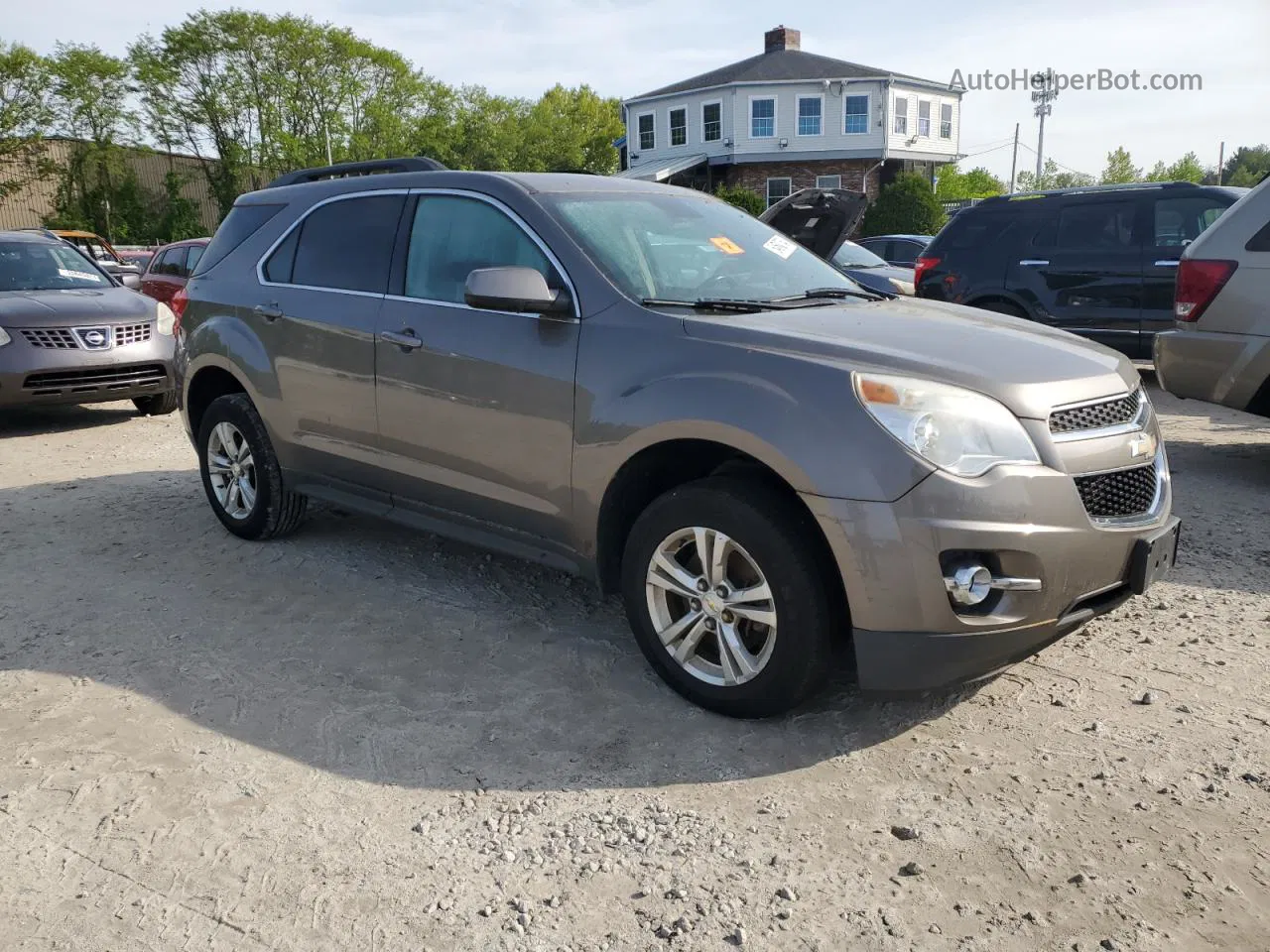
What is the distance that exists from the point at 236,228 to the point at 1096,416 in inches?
166

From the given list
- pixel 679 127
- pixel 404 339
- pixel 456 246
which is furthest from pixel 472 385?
pixel 679 127

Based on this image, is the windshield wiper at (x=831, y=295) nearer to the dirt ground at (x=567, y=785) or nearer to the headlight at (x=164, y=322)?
the dirt ground at (x=567, y=785)

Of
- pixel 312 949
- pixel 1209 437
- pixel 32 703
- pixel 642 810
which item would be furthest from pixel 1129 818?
pixel 1209 437

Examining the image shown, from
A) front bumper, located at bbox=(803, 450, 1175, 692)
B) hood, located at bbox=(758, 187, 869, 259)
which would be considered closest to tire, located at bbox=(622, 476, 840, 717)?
front bumper, located at bbox=(803, 450, 1175, 692)

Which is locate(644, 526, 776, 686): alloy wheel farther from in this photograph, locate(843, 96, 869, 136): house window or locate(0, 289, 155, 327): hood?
locate(843, 96, 869, 136): house window

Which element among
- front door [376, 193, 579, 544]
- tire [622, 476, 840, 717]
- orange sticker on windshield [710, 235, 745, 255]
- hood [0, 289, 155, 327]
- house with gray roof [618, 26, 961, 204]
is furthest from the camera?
house with gray roof [618, 26, 961, 204]

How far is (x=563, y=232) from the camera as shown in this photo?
3.91 metres

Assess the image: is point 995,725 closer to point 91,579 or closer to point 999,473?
point 999,473

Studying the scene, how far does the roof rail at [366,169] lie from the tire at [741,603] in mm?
2145

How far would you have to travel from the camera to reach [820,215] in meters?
5.54

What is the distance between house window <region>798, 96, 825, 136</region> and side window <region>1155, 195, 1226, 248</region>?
36.5m

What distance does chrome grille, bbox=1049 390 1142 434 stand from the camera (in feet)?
10.5

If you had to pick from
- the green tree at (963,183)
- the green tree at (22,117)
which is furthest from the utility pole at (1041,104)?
the green tree at (22,117)

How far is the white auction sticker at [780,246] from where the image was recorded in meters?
4.43
